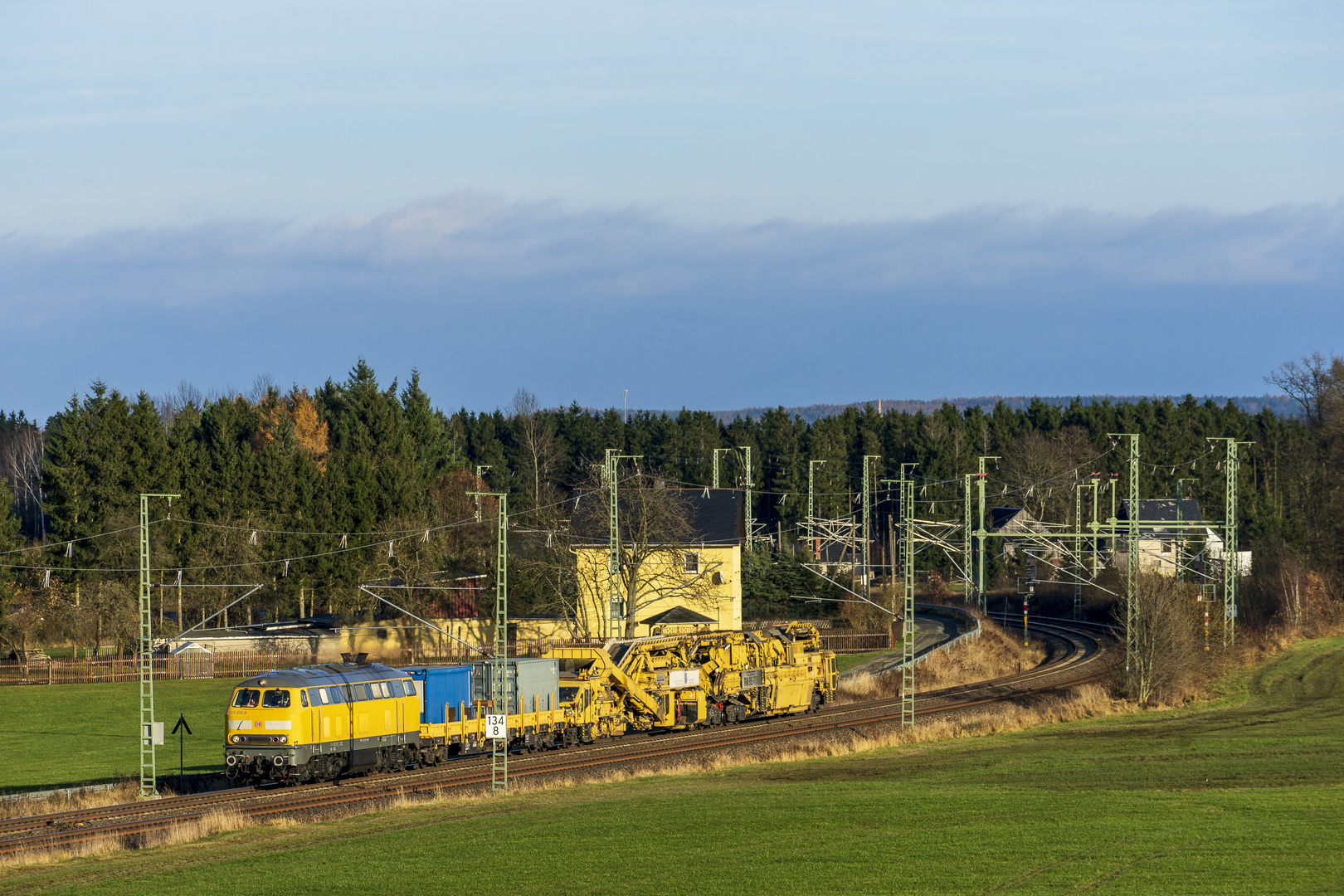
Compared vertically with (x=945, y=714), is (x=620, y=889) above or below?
above

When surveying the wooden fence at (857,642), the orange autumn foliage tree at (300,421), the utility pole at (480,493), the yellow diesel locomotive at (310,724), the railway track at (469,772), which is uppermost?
the orange autumn foliage tree at (300,421)

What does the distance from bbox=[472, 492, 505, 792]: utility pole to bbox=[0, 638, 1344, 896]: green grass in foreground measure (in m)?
1.74

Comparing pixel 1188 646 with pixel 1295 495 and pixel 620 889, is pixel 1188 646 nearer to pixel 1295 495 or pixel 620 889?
pixel 620 889

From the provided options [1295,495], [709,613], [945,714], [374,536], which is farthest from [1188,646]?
[1295,495]

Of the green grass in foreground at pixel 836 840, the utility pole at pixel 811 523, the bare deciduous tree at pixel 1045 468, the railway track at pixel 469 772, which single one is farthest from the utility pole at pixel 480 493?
the bare deciduous tree at pixel 1045 468

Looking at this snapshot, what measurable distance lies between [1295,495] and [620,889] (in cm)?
12040

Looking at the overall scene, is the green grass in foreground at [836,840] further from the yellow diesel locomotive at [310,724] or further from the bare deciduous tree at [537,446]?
the bare deciduous tree at [537,446]

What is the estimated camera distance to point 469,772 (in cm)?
3812

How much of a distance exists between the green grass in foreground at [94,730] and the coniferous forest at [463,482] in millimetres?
8122

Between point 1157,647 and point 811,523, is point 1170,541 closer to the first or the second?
point 811,523

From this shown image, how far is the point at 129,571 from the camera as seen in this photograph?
3113 inches

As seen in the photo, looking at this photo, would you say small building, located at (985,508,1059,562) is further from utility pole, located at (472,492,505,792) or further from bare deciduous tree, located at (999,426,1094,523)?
utility pole, located at (472,492,505,792)

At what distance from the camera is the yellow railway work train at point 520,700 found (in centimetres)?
3616

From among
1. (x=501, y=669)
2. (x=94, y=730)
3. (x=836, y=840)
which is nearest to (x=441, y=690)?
(x=501, y=669)
